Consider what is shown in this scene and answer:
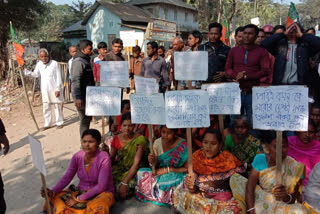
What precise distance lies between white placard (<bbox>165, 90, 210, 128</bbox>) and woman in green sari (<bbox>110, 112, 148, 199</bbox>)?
902mm

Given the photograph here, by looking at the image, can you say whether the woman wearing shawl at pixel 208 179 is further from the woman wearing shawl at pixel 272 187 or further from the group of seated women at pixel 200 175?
the woman wearing shawl at pixel 272 187

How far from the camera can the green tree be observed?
1483 centimetres

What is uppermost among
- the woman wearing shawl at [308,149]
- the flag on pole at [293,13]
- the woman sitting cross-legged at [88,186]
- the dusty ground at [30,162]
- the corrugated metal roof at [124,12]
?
the corrugated metal roof at [124,12]

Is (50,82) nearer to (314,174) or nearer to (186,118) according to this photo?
(186,118)

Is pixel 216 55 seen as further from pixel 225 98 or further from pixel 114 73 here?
pixel 114 73

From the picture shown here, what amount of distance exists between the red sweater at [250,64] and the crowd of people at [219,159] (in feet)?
0.04

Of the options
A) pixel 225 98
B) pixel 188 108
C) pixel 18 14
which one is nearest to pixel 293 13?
pixel 225 98

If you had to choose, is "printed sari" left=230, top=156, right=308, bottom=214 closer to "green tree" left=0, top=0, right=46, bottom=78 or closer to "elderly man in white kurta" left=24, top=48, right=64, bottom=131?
"elderly man in white kurta" left=24, top=48, right=64, bottom=131

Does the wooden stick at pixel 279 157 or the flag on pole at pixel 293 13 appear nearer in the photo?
the wooden stick at pixel 279 157

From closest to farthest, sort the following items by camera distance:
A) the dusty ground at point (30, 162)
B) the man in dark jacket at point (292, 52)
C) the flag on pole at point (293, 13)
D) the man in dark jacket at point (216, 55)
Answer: the dusty ground at point (30, 162), the man in dark jacket at point (292, 52), the man in dark jacket at point (216, 55), the flag on pole at point (293, 13)

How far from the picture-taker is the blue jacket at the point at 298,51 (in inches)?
152

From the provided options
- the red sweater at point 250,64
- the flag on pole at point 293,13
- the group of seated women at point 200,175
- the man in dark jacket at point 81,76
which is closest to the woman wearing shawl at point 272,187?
the group of seated women at point 200,175

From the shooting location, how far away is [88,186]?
300cm

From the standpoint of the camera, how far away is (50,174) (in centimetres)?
422
